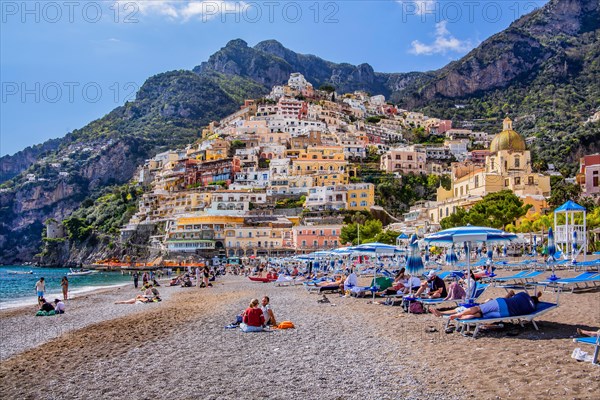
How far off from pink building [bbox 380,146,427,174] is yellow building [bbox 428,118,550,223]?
2450 centimetres

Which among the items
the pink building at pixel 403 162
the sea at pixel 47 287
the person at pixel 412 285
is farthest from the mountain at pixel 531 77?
the person at pixel 412 285

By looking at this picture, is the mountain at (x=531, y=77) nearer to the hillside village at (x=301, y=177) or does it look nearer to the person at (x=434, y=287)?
the hillside village at (x=301, y=177)

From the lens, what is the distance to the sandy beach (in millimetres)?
6277

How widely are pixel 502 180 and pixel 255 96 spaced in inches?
5377

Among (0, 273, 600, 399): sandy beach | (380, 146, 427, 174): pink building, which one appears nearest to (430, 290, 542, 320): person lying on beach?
(0, 273, 600, 399): sandy beach

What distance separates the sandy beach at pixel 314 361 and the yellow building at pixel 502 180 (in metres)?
39.4

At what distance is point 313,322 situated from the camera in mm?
12367

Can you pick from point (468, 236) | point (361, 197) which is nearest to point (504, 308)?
point (468, 236)

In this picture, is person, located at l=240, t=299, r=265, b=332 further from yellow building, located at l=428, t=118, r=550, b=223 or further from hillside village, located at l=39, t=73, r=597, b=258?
yellow building, located at l=428, t=118, r=550, b=223

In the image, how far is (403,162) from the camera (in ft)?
282

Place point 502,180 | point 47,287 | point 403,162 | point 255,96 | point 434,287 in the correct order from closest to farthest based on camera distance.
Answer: point 434,287
point 47,287
point 502,180
point 403,162
point 255,96

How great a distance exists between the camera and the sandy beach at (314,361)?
6.28 m

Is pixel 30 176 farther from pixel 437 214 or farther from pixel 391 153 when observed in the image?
pixel 437 214

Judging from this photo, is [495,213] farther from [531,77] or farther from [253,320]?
[531,77]
